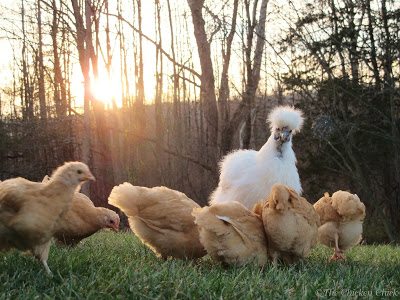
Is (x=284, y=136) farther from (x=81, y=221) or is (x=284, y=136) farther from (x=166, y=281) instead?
(x=166, y=281)

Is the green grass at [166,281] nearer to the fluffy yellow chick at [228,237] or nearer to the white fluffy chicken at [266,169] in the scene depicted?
the fluffy yellow chick at [228,237]

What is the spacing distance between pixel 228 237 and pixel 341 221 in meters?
1.98

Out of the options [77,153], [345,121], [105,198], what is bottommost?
[105,198]

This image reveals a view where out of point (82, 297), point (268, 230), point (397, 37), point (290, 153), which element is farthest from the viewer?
point (397, 37)

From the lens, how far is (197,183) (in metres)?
16.0

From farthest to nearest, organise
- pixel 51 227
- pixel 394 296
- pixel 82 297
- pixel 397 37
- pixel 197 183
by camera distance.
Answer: pixel 197 183, pixel 397 37, pixel 51 227, pixel 394 296, pixel 82 297

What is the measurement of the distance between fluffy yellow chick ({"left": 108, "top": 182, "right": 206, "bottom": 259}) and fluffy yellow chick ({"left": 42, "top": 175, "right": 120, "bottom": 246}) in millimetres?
890

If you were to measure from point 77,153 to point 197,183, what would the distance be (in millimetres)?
3765

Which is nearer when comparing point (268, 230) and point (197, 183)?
point (268, 230)

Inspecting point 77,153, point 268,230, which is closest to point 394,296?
point 268,230

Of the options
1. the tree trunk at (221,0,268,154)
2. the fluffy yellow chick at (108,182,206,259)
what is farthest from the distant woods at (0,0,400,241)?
the fluffy yellow chick at (108,182,206,259)

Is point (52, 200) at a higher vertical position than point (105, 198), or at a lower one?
higher

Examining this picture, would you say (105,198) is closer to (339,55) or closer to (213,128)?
(213,128)

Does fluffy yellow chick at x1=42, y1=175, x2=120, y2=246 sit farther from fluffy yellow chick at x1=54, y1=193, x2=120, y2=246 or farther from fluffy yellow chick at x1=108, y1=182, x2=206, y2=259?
fluffy yellow chick at x1=108, y1=182, x2=206, y2=259
